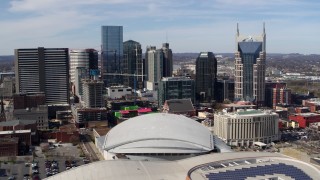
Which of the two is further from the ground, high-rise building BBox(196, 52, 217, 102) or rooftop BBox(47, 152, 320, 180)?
high-rise building BBox(196, 52, 217, 102)

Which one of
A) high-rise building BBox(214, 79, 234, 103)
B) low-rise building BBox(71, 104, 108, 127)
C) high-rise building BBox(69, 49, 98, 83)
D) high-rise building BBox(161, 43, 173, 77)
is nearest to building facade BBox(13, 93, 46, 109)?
low-rise building BBox(71, 104, 108, 127)

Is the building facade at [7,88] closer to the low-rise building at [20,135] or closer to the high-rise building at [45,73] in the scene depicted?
the high-rise building at [45,73]

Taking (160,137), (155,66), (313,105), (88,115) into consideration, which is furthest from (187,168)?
(155,66)

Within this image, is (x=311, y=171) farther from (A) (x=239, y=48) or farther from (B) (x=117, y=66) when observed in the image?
(B) (x=117, y=66)

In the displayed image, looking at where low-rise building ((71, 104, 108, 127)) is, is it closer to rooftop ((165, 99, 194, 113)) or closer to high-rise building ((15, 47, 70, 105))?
rooftop ((165, 99, 194, 113))

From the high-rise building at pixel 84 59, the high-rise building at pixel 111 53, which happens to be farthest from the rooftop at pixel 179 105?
the high-rise building at pixel 84 59

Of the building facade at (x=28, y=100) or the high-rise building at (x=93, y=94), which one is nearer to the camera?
the building facade at (x=28, y=100)
